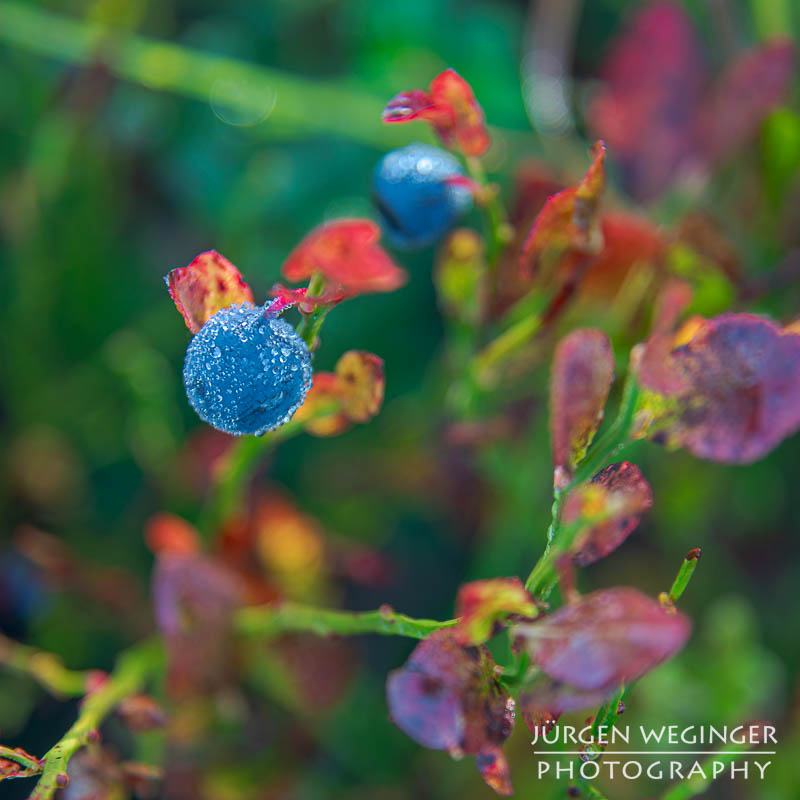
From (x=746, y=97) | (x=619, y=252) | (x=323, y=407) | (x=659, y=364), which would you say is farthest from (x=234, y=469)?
(x=746, y=97)

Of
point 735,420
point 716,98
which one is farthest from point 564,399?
point 716,98

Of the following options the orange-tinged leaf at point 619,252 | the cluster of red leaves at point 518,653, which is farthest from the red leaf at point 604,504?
the orange-tinged leaf at point 619,252

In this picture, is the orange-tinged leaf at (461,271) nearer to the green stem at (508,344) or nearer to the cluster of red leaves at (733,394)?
the green stem at (508,344)

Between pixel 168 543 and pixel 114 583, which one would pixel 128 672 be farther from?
pixel 114 583

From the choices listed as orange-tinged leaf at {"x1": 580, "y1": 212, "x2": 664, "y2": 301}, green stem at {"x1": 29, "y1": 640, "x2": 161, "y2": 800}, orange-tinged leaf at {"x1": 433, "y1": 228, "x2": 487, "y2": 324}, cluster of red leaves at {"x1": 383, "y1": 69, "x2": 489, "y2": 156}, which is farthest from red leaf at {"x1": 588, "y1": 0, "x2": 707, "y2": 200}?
green stem at {"x1": 29, "y1": 640, "x2": 161, "y2": 800}

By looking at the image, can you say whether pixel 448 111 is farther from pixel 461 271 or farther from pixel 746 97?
pixel 746 97
